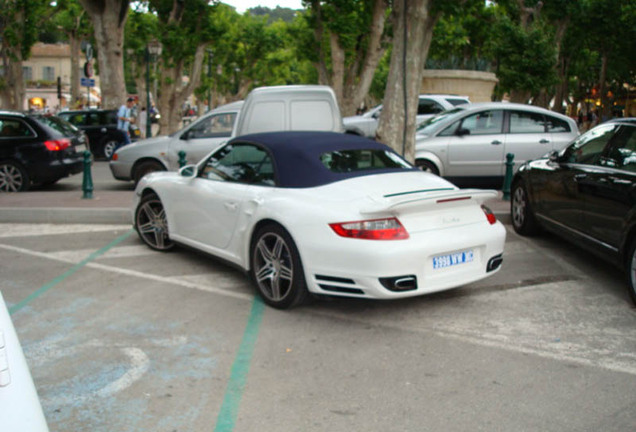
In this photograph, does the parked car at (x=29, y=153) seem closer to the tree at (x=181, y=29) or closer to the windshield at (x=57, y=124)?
the windshield at (x=57, y=124)

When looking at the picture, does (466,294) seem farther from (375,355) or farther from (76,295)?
(76,295)

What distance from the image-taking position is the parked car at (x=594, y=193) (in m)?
5.76

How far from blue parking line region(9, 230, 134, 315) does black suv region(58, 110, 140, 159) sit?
491 inches

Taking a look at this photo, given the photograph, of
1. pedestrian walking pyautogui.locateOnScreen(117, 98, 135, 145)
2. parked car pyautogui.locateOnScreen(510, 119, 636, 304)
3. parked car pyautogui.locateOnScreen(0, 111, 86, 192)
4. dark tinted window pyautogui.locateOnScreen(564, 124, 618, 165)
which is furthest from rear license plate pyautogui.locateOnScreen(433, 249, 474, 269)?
pedestrian walking pyautogui.locateOnScreen(117, 98, 135, 145)

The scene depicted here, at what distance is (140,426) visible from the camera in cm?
355

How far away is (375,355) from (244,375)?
919 millimetres

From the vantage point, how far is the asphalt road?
3.69 m

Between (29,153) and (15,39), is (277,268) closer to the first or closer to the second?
(29,153)

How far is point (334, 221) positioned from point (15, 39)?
2993 cm

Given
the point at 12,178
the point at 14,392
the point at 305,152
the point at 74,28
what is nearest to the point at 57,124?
the point at 12,178

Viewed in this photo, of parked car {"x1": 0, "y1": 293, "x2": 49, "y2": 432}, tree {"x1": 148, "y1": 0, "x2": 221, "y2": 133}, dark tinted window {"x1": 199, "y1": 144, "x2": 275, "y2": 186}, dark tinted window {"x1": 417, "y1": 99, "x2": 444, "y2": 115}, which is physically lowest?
parked car {"x1": 0, "y1": 293, "x2": 49, "y2": 432}

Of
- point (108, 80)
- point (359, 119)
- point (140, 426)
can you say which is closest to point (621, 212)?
point (140, 426)

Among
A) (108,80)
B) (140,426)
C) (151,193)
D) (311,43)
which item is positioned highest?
(311,43)

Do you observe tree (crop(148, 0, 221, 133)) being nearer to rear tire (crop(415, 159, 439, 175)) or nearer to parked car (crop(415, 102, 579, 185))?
rear tire (crop(415, 159, 439, 175))
